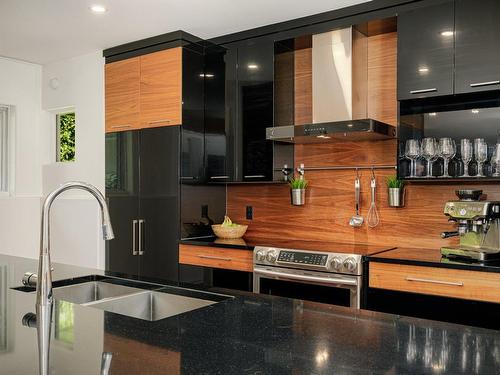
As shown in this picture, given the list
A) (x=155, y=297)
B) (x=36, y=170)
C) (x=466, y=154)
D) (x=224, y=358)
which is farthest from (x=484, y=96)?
(x=36, y=170)

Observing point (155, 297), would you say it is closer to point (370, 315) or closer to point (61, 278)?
point (61, 278)

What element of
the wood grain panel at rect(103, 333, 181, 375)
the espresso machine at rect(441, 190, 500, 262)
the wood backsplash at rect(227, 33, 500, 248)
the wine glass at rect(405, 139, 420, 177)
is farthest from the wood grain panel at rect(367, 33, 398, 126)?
the wood grain panel at rect(103, 333, 181, 375)

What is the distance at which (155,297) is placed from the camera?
6.37 ft

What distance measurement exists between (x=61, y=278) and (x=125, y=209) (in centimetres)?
198

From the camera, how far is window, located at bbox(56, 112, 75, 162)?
4875 mm

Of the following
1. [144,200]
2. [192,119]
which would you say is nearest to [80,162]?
[144,200]

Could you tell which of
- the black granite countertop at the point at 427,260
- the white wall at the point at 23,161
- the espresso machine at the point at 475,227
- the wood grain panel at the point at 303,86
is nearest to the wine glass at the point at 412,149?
the espresso machine at the point at 475,227

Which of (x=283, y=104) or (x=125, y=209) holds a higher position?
(x=283, y=104)

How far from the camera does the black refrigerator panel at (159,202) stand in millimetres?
3721

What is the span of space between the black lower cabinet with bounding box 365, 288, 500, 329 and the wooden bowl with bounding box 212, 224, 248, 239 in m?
1.30

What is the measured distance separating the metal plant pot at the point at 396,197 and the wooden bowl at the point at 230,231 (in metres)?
1.19

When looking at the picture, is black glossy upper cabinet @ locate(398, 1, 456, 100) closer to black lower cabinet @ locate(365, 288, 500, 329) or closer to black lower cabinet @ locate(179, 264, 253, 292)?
black lower cabinet @ locate(365, 288, 500, 329)

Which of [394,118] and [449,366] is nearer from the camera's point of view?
[449,366]

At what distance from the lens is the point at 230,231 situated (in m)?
3.76
